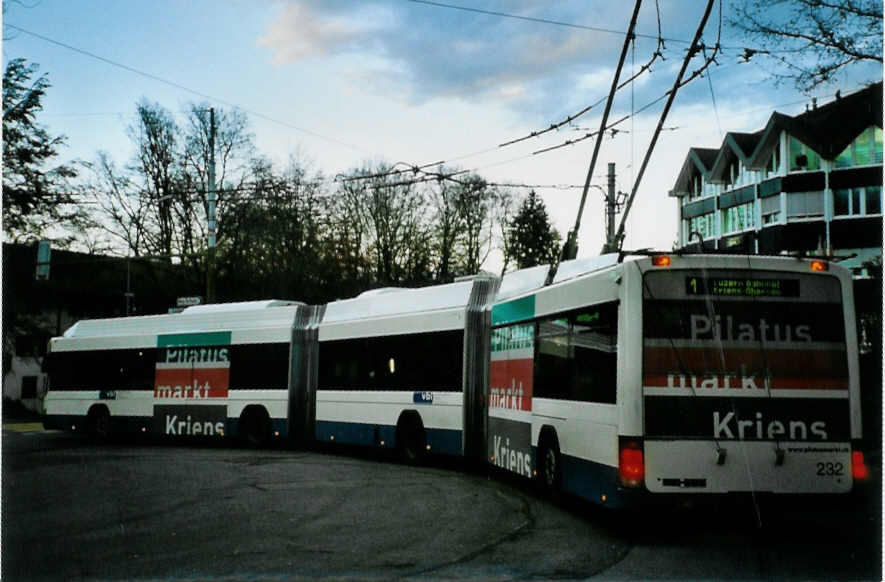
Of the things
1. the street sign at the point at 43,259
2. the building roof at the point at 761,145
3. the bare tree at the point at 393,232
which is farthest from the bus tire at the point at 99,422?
the bare tree at the point at 393,232

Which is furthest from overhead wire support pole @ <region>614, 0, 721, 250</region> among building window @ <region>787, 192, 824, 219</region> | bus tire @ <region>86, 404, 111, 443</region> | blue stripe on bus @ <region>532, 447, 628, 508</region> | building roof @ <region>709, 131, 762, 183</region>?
building roof @ <region>709, 131, 762, 183</region>

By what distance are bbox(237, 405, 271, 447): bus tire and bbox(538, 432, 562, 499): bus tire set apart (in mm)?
10518

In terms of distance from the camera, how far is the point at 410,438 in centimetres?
1864

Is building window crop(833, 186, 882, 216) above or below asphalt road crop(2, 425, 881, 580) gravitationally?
above

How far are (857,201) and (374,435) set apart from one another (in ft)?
110

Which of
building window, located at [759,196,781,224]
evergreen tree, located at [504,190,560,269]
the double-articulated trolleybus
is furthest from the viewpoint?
evergreen tree, located at [504,190,560,269]

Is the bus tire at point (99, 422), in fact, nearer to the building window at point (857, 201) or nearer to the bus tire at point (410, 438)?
the bus tire at point (410, 438)

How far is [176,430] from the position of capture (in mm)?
23812

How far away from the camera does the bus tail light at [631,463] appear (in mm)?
9562

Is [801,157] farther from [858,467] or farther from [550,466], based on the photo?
[858,467]

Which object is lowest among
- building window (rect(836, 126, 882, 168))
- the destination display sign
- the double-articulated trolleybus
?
the double-articulated trolleybus

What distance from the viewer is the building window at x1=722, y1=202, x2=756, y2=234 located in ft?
171

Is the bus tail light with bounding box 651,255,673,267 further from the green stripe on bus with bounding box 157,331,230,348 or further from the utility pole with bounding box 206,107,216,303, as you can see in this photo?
the utility pole with bounding box 206,107,216,303

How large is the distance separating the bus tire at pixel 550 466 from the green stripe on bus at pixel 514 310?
170cm
